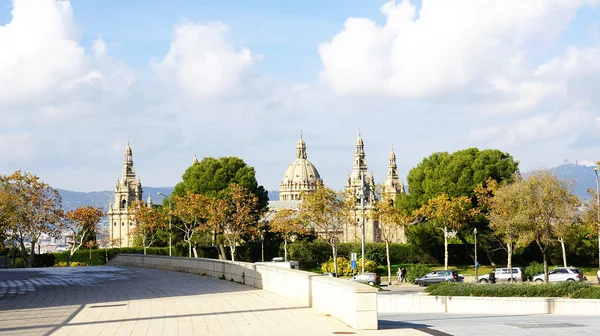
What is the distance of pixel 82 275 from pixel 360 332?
71.9ft

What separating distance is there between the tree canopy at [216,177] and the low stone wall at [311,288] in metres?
62.5

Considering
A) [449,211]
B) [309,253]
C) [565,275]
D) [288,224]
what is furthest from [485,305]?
[309,253]

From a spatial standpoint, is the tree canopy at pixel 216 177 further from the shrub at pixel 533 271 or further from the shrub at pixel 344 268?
the shrub at pixel 533 271

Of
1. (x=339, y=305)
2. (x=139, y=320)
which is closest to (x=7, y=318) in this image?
(x=139, y=320)

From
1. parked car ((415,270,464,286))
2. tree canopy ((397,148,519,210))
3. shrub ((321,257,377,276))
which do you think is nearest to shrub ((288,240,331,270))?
shrub ((321,257,377,276))

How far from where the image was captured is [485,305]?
30.6 meters

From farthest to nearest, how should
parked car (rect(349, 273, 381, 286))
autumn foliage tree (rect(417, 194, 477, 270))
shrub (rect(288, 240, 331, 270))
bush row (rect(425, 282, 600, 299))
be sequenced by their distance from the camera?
shrub (rect(288, 240, 331, 270)) → autumn foliage tree (rect(417, 194, 477, 270)) → parked car (rect(349, 273, 381, 286)) → bush row (rect(425, 282, 600, 299))

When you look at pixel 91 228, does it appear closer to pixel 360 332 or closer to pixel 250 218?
pixel 250 218

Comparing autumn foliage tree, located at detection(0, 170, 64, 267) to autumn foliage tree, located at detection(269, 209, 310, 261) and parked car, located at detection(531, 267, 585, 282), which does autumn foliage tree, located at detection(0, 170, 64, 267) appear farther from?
parked car, located at detection(531, 267, 585, 282)

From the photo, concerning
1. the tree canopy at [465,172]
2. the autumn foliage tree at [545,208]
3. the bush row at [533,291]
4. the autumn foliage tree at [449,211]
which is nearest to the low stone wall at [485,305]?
the bush row at [533,291]

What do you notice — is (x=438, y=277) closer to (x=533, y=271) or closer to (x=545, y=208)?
(x=533, y=271)

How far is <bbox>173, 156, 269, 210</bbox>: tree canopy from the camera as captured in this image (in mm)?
96938

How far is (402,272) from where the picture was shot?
229 ft

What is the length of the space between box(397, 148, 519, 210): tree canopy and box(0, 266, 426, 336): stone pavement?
5470cm
